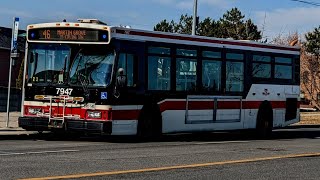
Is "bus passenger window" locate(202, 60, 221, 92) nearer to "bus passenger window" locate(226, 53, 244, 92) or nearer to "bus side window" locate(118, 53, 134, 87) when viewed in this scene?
"bus passenger window" locate(226, 53, 244, 92)

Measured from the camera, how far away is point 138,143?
1588 cm

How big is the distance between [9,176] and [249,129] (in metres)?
12.2

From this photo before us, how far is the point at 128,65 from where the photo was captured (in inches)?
625

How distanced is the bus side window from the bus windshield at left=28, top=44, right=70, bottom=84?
1379 mm

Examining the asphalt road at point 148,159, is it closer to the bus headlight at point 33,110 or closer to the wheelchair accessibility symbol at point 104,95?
the bus headlight at point 33,110

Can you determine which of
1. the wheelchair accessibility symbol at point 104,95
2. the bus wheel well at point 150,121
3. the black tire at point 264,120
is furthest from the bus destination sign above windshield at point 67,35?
the black tire at point 264,120

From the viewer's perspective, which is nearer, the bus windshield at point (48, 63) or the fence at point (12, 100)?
the bus windshield at point (48, 63)

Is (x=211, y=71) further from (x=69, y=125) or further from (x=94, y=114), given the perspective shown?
(x=69, y=125)

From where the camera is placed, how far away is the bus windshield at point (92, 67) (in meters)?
15.4

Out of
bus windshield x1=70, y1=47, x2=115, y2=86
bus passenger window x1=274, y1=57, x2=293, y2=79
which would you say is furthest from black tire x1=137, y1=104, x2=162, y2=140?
bus passenger window x1=274, y1=57, x2=293, y2=79

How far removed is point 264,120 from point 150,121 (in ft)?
18.4

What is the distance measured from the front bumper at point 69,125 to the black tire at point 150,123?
51.9 inches

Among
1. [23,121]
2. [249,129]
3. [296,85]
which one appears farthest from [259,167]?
[296,85]

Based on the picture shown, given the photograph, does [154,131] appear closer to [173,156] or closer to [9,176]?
[173,156]
